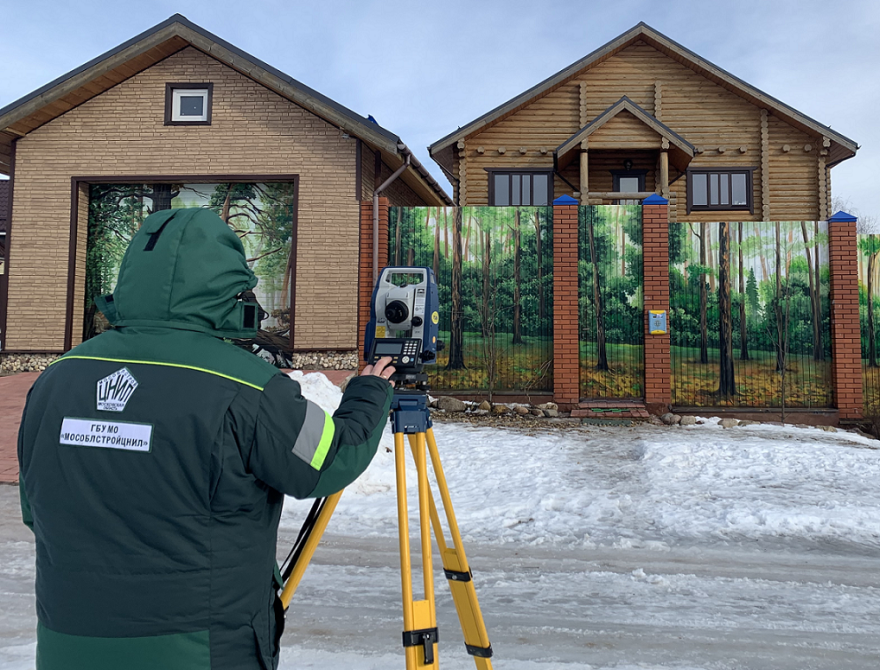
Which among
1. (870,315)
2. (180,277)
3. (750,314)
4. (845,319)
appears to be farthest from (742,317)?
(180,277)

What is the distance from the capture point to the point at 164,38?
1107cm

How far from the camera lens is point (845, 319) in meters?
9.41

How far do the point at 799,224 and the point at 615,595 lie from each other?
880 centimetres

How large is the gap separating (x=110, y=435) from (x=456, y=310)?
8954 mm

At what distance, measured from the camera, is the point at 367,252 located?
1036 cm

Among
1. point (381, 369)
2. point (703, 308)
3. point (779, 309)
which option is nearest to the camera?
point (381, 369)

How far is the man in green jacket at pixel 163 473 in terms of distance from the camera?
124 cm

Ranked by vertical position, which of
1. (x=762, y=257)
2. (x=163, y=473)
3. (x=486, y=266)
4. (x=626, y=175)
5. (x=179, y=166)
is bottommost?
(x=163, y=473)

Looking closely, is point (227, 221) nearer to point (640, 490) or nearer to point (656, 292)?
point (656, 292)

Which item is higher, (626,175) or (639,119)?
(639,119)

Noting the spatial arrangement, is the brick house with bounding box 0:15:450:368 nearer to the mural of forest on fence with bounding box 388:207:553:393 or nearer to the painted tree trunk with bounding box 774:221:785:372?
the mural of forest on fence with bounding box 388:207:553:393

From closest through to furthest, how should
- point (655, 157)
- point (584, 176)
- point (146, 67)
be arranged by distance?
point (146, 67), point (584, 176), point (655, 157)

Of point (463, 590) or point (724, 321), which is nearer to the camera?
point (463, 590)

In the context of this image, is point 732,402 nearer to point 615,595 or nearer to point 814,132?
point 615,595
